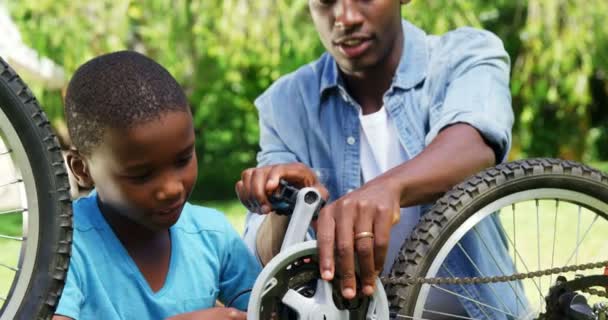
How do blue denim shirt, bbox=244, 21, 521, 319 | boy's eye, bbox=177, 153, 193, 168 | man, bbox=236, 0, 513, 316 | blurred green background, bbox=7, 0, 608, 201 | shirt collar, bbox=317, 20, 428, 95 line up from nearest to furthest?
boy's eye, bbox=177, 153, 193, 168 < man, bbox=236, 0, 513, 316 < blue denim shirt, bbox=244, 21, 521, 319 < shirt collar, bbox=317, 20, 428, 95 < blurred green background, bbox=7, 0, 608, 201

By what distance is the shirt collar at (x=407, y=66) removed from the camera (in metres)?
2.64

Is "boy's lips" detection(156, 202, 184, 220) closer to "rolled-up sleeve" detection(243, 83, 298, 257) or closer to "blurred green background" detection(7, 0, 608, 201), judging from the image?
"rolled-up sleeve" detection(243, 83, 298, 257)

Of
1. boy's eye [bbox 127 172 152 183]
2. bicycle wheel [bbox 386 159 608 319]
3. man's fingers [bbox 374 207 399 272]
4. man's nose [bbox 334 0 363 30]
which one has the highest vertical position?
man's nose [bbox 334 0 363 30]

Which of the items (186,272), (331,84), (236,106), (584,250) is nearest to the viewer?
(186,272)

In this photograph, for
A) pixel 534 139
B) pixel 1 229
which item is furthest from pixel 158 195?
pixel 534 139

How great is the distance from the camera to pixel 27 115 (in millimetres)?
1826

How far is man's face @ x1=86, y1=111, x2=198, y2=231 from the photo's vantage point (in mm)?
1989

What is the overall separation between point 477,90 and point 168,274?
858 mm

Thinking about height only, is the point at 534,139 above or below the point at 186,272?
below

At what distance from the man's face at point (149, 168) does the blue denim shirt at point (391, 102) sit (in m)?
0.46

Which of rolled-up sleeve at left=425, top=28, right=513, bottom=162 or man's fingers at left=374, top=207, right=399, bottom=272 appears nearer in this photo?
man's fingers at left=374, top=207, right=399, bottom=272

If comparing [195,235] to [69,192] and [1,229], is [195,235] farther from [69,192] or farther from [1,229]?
[1,229]

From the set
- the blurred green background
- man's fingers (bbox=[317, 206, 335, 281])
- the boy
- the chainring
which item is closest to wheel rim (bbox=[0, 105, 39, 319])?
the boy

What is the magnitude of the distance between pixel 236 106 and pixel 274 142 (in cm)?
618
